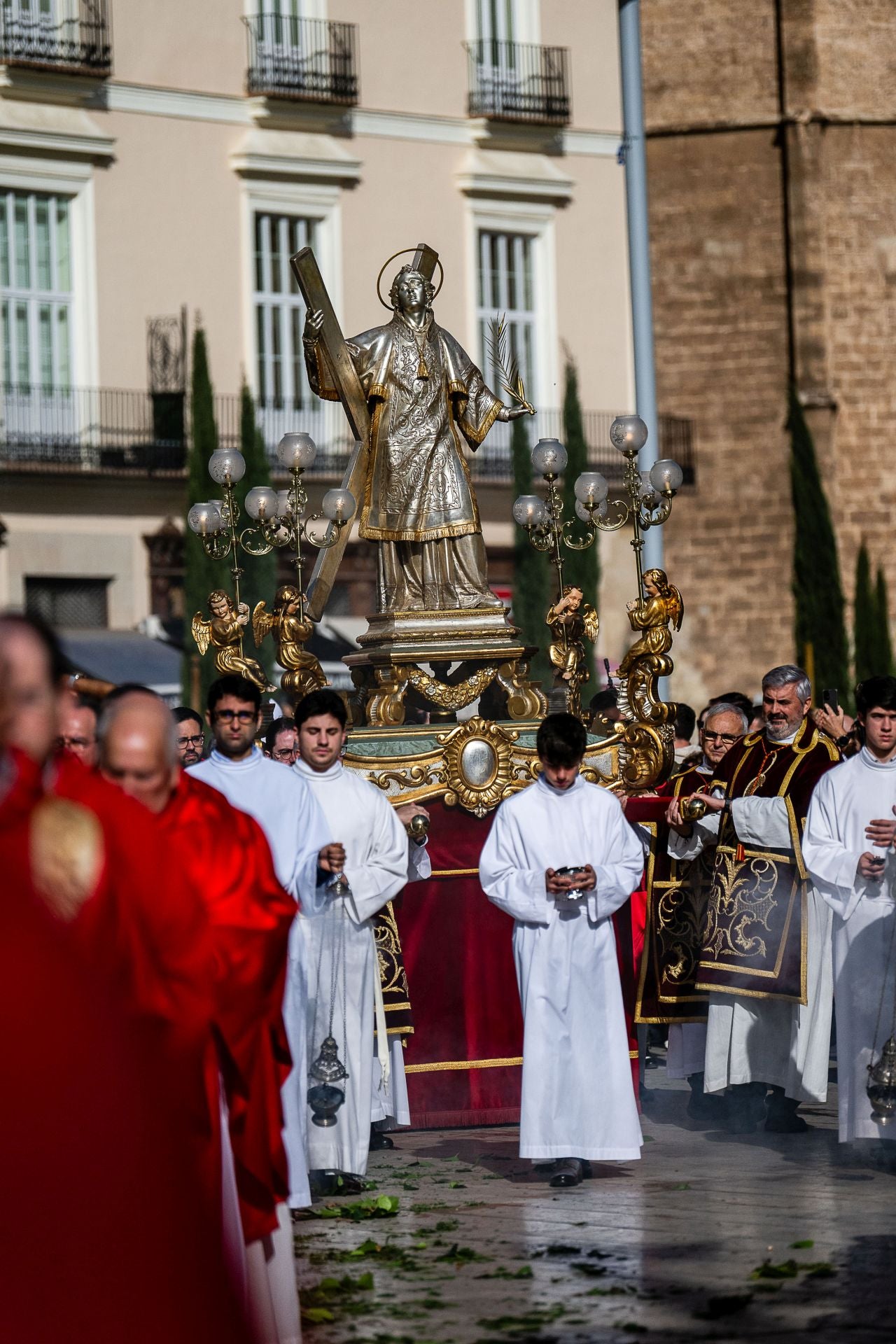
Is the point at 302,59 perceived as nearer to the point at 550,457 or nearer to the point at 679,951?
the point at 550,457

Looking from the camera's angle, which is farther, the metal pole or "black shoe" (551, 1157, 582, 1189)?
the metal pole

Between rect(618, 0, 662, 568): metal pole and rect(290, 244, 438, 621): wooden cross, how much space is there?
5.05 meters

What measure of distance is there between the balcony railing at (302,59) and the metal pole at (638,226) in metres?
12.1

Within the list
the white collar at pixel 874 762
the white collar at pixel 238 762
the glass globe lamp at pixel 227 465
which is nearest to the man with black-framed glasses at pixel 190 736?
the glass globe lamp at pixel 227 465

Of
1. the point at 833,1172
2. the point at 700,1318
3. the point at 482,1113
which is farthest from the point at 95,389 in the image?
the point at 700,1318

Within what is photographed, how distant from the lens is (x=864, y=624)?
29.0 metres

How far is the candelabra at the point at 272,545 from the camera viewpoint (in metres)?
10.3

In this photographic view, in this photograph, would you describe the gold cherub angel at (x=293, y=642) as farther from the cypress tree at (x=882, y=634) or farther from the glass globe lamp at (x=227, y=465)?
the cypress tree at (x=882, y=634)

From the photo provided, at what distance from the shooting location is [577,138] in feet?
98.0

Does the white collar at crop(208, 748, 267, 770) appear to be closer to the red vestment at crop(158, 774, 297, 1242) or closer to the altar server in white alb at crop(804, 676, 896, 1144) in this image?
the red vestment at crop(158, 774, 297, 1242)

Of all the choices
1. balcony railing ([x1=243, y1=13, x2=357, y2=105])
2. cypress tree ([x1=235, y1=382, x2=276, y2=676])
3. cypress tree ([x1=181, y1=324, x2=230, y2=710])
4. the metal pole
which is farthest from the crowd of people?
balcony railing ([x1=243, y1=13, x2=357, y2=105])

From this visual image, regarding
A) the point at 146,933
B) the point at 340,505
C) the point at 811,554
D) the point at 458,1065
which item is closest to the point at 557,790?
the point at 458,1065

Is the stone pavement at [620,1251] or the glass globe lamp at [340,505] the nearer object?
the stone pavement at [620,1251]

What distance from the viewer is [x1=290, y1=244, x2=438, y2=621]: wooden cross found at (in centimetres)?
1044
